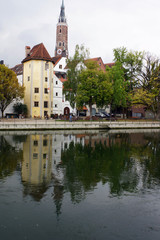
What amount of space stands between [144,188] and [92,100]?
150ft

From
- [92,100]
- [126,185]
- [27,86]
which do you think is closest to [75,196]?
[126,185]

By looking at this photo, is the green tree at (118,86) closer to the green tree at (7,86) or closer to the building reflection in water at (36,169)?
the green tree at (7,86)

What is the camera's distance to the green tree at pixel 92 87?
186ft

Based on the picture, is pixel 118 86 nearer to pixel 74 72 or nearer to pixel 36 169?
pixel 74 72

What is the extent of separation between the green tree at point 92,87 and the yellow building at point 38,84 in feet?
42.3

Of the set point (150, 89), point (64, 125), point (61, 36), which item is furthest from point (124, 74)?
point (61, 36)

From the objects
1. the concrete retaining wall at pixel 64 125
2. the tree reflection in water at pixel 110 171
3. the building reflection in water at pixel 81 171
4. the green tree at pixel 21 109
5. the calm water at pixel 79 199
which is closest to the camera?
the calm water at pixel 79 199

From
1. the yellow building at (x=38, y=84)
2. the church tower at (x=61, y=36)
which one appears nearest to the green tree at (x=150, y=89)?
the yellow building at (x=38, y=84)

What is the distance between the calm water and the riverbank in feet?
86.5

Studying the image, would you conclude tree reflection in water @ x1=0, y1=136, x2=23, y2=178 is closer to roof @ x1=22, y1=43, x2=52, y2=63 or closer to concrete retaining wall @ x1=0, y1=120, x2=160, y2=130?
concrete retaining wall @ x1=0, y1=120, x2=160, y2=130

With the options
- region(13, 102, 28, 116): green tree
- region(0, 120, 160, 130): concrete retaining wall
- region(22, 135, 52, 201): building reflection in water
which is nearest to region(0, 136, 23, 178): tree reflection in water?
region(22, 135, 52, 201): building reflection in water

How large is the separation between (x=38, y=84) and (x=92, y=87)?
658 inches

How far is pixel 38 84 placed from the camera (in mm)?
68000

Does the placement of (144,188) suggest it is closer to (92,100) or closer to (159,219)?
(159,219)
